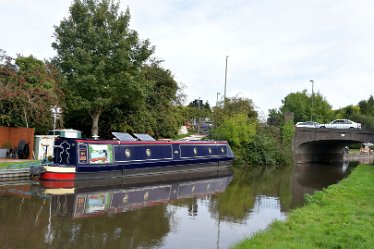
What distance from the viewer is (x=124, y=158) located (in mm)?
17719

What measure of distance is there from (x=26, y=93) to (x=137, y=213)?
30.1ft

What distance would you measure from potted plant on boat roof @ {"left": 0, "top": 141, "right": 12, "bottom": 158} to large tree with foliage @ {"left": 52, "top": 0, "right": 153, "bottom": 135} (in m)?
3.96

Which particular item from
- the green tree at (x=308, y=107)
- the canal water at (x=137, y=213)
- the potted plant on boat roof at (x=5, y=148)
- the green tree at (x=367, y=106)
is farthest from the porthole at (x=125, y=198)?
the green tree at (x=367, y=106)

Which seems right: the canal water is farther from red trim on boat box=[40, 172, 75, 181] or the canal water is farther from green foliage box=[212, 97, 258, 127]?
green foliage box=[212, 97, 258, 127]

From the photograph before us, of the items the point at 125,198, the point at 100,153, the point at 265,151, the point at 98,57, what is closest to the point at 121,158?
the point at 100,153

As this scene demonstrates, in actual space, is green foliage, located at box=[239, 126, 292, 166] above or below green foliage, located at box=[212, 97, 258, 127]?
below

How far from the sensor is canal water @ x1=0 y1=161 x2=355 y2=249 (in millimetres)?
7996

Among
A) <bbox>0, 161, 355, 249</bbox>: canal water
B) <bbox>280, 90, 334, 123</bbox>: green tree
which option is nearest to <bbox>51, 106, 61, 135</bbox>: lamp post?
<bbox>0, 161, 355, 249</bbox>: canal water

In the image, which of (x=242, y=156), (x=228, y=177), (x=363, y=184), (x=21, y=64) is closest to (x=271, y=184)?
(x=228, y=177)

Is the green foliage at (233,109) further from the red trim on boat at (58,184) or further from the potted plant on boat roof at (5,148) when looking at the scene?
the red trim on boat at (58,184)

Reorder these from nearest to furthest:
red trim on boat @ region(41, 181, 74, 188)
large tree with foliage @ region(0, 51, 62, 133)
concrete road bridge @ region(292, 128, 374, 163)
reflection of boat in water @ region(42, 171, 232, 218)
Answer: reflection of boat in water @ region(42, 171, 232, 218)
red trim on boat @ region(41, 181, 74, 188)
large tree with foliage @ region(0, 51, 62, 133)
concrete road bridge @ region(292, 128, 374, 163)

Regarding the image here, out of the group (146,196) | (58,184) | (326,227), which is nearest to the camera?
(326,227)

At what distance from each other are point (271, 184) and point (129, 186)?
702 centimetres

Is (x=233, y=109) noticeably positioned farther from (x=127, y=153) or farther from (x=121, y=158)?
(x=121, y=158)
